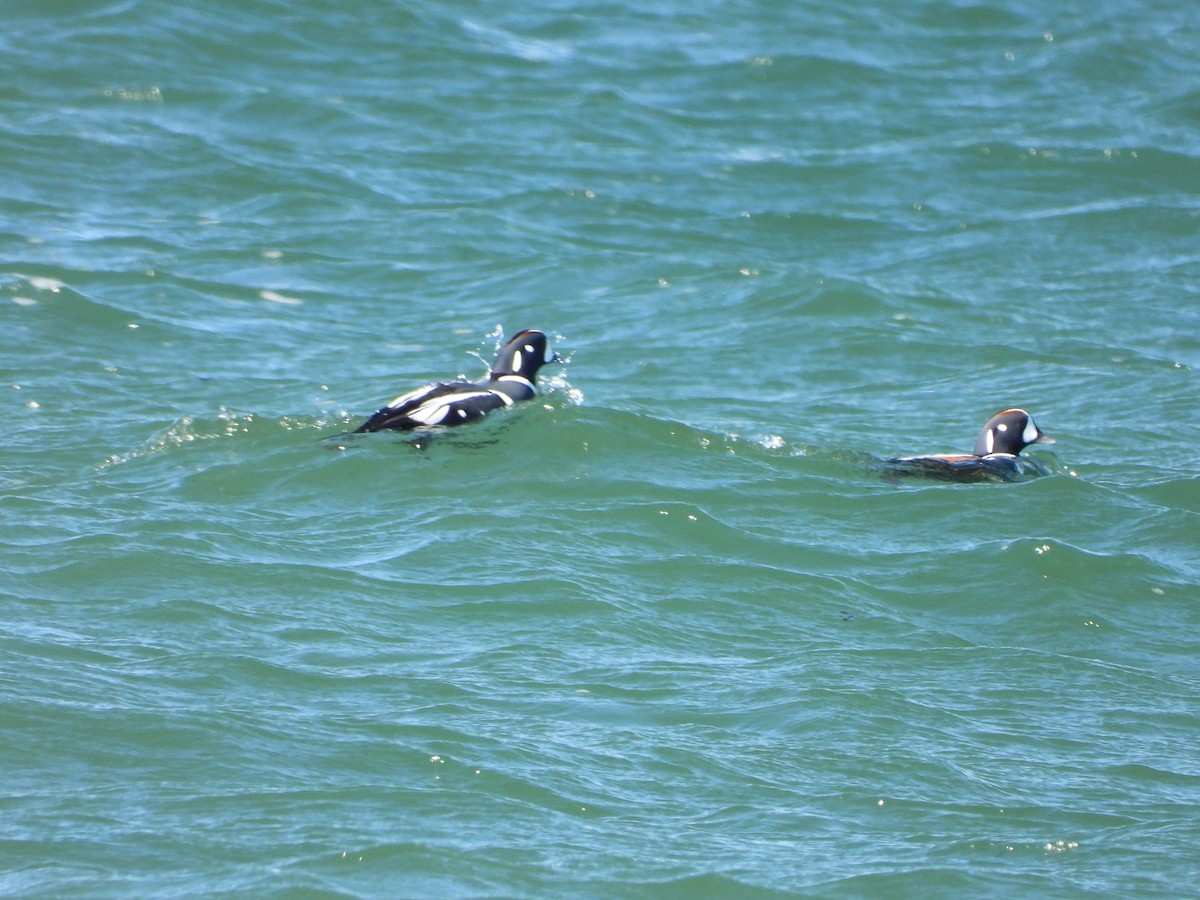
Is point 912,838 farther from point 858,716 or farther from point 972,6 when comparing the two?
point 972,6

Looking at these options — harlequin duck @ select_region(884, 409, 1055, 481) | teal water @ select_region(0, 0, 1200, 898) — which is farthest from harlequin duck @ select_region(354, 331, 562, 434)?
harlequin duck @ select_region(884, 409, 1055, 481)

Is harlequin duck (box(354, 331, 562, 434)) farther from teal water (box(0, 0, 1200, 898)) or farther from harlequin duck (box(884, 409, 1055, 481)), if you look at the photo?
harlequin duck (box(884, 409, 1055, 481))

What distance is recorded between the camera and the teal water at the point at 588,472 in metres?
4.48

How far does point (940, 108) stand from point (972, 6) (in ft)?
11.6

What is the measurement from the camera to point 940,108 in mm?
15094

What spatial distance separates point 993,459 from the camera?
7.86m

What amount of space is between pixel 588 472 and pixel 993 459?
2.06 m

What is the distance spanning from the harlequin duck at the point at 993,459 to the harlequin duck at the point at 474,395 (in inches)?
84.4

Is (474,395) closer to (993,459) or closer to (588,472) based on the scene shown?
(588,472)

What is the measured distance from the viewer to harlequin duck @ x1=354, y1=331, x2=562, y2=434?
25.3 feet

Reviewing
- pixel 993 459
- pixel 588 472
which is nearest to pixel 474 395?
pixel 588 472

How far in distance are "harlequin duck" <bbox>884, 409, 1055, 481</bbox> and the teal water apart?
128 millimetres

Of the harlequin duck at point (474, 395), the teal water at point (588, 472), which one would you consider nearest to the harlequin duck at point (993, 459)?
the teal water at point (588, 472)

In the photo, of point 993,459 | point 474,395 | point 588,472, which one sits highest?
point 474,395
